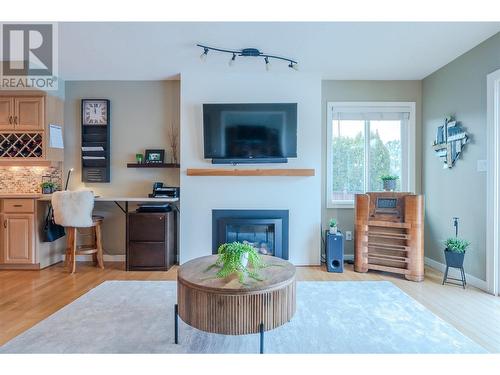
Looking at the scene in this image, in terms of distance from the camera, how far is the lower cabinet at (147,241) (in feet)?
11.8

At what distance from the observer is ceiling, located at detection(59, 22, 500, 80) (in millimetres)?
2725

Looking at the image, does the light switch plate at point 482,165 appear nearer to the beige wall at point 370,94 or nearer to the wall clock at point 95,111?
the beige wall at point 370,94

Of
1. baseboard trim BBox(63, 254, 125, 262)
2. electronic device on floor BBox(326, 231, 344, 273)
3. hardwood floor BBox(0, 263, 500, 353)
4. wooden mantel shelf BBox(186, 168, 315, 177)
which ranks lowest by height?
hardwood floor BBox(0, 263, 500, 353)

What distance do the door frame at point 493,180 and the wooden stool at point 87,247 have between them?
428cm

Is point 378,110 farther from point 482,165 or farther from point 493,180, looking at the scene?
point 493,180

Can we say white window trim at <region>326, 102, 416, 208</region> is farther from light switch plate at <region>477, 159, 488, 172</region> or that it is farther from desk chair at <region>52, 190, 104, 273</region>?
desk chair at <region>52, 190, 104, 273</region>

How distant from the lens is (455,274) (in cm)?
336

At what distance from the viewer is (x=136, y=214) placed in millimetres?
3582

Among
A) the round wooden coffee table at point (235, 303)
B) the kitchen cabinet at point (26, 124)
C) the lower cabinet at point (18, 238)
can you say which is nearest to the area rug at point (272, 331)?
the round wooden coffee table at point (235, 303)

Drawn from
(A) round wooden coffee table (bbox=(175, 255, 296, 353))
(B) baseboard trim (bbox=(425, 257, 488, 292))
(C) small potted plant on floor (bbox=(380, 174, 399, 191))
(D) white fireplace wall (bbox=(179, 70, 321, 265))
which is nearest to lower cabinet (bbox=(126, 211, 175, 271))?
(D) white fireplace wall (bbox=(179, 70, 321, 265))

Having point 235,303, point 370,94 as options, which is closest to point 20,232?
point 235,303

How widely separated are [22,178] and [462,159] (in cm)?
546

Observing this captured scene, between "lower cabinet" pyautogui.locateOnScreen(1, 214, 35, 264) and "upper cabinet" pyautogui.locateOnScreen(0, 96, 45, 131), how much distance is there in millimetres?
1107
